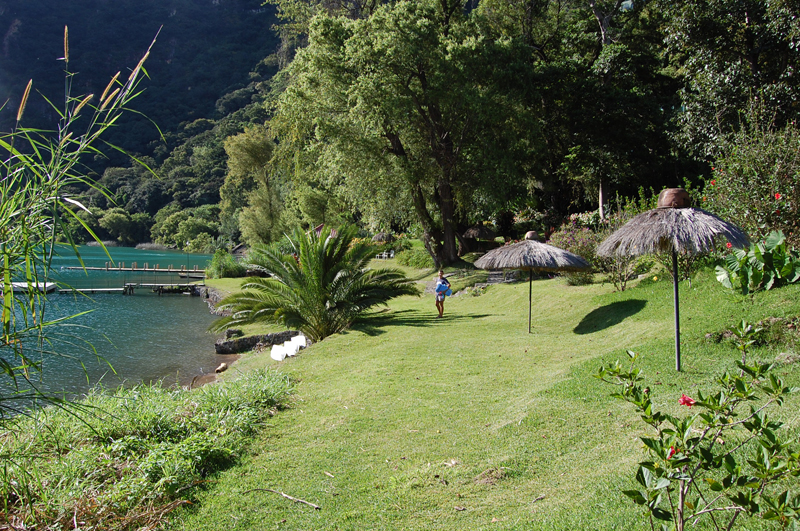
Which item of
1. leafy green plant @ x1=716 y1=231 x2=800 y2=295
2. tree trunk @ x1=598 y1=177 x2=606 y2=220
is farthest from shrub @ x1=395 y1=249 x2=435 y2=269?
leafy green plant @ x1=716 y1=231 x2=800 y2=295

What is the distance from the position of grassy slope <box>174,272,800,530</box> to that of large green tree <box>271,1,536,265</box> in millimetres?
12666

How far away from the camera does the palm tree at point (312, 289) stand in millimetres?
12031

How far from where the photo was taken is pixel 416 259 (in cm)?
2809

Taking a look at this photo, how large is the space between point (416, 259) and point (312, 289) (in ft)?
53.5

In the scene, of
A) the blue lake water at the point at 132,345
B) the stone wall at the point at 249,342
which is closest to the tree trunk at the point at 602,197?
the stone wall at the point at 249,342

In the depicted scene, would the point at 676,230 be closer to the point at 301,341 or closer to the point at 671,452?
the point at 671,452

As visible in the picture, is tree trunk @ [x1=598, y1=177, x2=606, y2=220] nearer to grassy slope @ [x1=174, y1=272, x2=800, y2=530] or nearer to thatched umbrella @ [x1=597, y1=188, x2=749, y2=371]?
grassy slope @ [x1=174, y1=272, x2=800, y2=530]

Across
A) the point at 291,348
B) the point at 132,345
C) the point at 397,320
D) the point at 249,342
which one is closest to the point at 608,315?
the point at 397,320

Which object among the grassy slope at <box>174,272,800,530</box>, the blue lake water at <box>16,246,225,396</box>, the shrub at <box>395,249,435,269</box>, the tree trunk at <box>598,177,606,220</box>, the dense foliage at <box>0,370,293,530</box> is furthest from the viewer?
the shrub at <box>395,249,435,269</box>

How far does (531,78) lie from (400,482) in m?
21.1

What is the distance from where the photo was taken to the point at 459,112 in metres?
22.3

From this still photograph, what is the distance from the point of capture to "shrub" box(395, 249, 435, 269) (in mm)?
27312

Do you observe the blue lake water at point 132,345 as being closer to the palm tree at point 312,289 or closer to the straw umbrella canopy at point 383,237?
the palm tree at point 312,289

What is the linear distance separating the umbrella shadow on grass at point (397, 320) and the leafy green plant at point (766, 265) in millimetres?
6307
